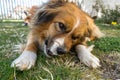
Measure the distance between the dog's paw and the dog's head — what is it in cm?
19

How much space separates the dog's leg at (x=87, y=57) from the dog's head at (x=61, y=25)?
105mm

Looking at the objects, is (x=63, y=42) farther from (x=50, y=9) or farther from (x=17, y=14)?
(x=17, y=14)

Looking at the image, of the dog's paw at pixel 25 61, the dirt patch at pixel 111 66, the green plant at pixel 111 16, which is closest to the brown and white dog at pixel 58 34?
the dog's paw at pixel 25 61

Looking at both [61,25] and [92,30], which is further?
[92,30]

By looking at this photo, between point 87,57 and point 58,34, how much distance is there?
42 cm

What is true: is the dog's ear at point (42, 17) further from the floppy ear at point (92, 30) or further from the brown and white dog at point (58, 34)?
the floppy ear at point (92, 30)

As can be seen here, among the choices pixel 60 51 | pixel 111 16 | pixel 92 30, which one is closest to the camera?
pixel 60 51

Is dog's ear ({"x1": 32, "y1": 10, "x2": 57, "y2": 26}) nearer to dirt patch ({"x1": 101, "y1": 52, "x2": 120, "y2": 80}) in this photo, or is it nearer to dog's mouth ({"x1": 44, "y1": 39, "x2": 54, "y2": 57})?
dog's mouth ({"x1": 44, "y1": 39, "x2": 54, "y2": 57})

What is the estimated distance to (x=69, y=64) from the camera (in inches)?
126

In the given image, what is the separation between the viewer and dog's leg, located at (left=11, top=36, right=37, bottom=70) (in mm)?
2961

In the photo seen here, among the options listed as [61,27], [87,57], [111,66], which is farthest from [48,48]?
[111,66]

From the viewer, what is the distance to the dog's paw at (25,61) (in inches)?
116

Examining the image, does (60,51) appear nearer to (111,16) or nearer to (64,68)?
(64,68)

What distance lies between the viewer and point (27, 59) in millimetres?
3141
